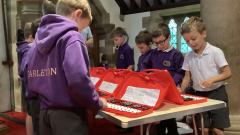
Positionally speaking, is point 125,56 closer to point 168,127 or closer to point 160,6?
point 168,127

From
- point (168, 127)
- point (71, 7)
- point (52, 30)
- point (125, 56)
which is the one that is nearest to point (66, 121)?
point (52, 30)

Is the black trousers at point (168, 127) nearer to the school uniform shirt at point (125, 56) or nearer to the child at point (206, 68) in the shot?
the child at point (206, 68)

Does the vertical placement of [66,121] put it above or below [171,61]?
below

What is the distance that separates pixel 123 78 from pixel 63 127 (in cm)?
61

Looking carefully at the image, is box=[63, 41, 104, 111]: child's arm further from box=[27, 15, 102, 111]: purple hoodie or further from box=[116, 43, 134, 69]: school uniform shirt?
box=[116, 43, 134, 69]: school uniform shirt

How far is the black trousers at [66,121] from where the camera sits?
152 centimetres

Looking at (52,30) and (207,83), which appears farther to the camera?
(207,83)

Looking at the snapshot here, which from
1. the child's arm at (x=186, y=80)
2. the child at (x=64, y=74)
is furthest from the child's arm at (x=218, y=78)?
the child at (x=64, y=74)

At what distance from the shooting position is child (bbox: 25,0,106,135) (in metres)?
1.46

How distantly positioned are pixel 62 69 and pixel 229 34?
1.61 metres

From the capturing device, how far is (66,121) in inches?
59.9

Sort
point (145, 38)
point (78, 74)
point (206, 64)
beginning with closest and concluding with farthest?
point (78, 74) → point (206, 64) → point (145, 38)

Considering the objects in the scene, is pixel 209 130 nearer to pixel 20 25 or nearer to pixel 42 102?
pixel 42 102

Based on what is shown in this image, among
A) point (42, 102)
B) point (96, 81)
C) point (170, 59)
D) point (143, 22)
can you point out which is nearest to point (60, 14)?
point (42, 102)
